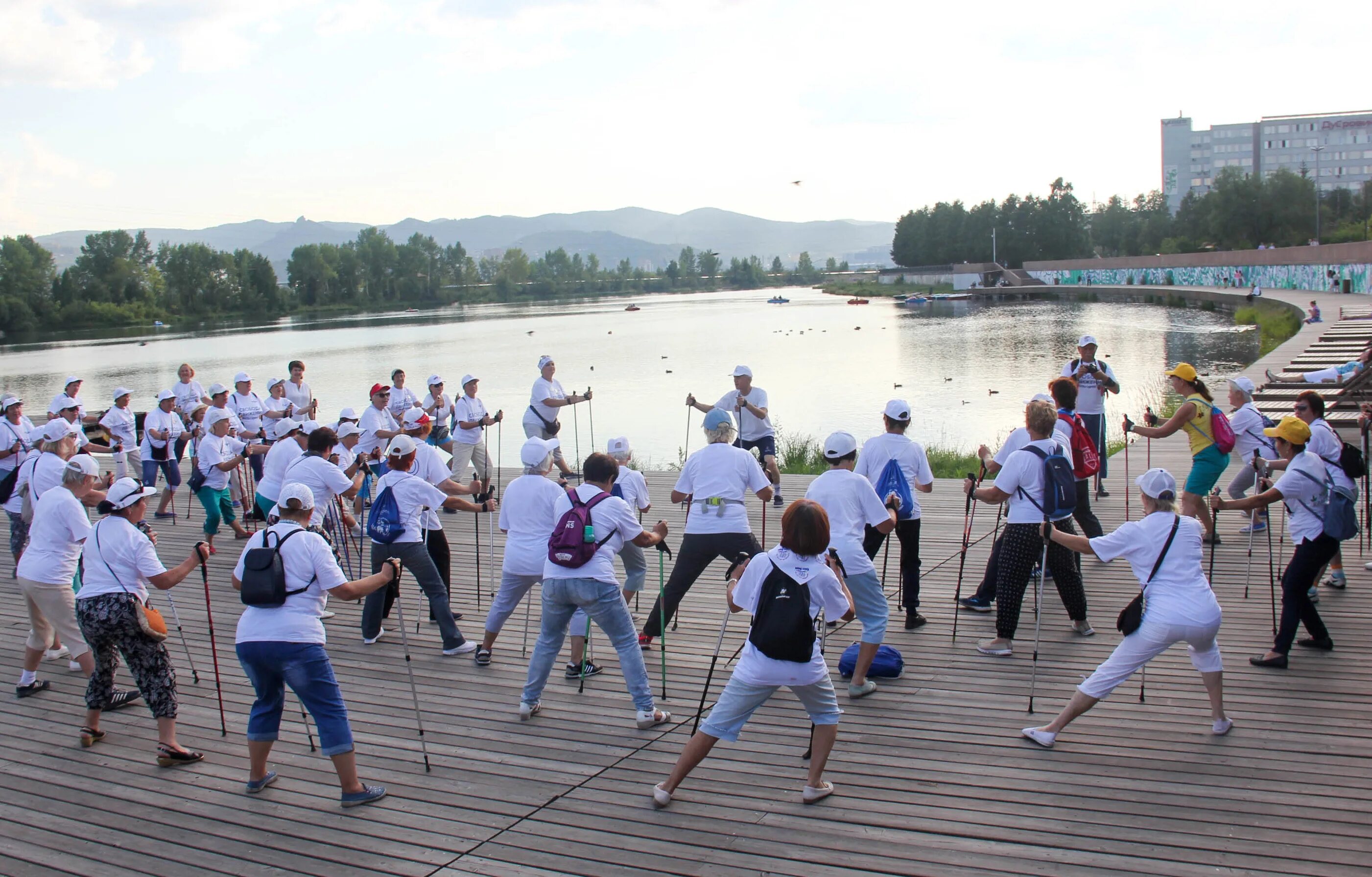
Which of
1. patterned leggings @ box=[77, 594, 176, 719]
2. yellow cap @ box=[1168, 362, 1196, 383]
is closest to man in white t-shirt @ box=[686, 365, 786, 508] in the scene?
yellow cap @ box=[1168, 362, 1196, 383]

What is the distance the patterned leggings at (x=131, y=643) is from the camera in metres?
6.03

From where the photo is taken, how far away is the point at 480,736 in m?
6.38

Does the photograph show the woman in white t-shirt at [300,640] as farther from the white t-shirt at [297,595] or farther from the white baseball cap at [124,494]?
the white baseball cap at [124,494]

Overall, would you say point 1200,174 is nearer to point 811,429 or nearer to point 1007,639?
point 811,429

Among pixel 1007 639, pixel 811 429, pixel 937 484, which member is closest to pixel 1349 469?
pixel 1007 639

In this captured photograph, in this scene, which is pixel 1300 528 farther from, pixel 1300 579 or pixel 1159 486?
pixel 1159 486

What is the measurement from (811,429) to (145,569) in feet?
71.3

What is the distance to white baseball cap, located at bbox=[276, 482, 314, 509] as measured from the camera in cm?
545

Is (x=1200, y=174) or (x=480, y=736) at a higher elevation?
(x=1200, y=174)

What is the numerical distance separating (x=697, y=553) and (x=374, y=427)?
6.45 meters

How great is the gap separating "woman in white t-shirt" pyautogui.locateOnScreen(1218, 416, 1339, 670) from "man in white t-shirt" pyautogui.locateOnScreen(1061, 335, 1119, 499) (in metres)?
3.47

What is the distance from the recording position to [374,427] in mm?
12336

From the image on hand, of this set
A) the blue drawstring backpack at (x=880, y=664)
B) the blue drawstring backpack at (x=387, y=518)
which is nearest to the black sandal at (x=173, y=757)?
the blue drawstring backpack at (x=387, y=518)

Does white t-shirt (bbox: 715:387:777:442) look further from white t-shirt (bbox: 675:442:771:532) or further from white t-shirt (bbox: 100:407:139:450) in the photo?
white t-shirt (bbox: 100:407:139:450)
